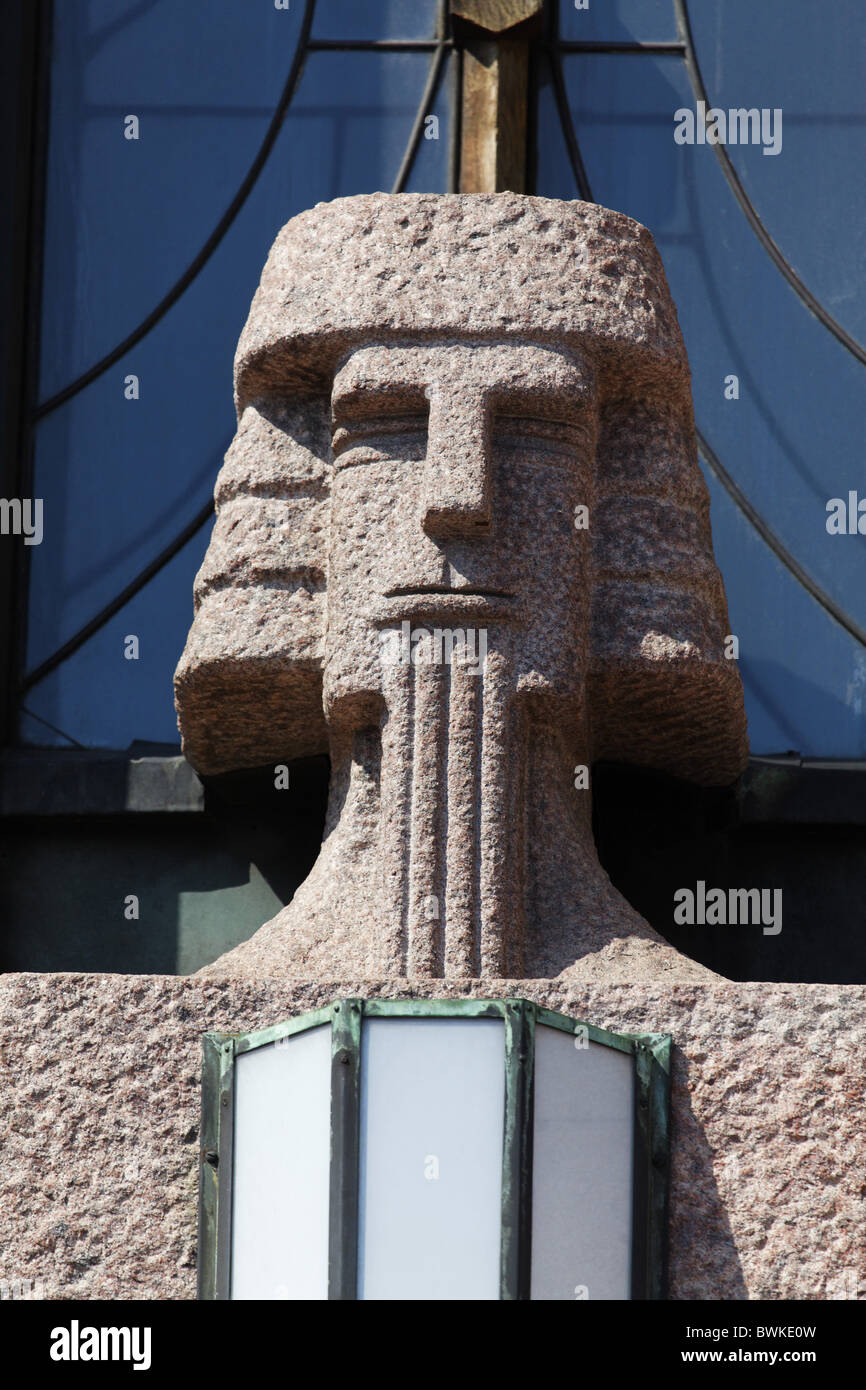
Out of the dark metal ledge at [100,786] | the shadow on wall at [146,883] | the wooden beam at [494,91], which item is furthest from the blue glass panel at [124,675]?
the wooden beam at [494,91]

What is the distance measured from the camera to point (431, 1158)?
3.89 meters

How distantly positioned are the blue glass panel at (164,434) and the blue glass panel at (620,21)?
1.31ft

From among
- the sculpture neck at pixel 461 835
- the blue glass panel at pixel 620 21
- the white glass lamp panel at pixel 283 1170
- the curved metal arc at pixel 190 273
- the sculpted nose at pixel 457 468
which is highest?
the blue glass panel at pixel 620 21

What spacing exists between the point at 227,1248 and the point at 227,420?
2847 mm

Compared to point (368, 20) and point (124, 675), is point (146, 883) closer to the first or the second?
point (124, 675)

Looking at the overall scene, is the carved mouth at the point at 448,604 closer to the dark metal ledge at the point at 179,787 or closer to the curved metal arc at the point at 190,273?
the dark metal ledge at the point at 179,787

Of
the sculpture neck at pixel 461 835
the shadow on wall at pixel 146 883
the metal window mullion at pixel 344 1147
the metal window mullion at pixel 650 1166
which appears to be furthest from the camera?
the shadow on wall at pixel 146 883

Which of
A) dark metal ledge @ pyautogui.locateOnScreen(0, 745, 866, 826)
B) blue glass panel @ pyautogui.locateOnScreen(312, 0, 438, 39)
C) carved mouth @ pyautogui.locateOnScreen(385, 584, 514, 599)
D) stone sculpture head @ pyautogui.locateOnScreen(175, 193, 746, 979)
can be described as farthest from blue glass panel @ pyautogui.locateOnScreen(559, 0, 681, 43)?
carved mouth @ pyautogui.locateOnScreen(385, 584, 514, 599)

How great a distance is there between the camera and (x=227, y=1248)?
161 inches

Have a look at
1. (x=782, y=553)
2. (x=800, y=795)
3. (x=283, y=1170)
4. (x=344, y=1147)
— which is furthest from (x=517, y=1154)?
(x=782, y=553)

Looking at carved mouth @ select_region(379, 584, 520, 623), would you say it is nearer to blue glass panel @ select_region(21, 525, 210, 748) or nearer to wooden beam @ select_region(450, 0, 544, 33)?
blue glass panel @ select_region(21, 525, 210, 748)

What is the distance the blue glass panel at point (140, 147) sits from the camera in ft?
21.3

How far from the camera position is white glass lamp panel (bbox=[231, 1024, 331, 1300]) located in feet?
12.9

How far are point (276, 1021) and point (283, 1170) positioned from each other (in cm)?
35
